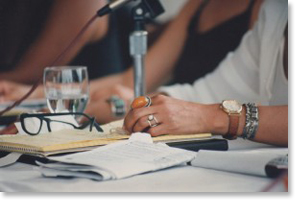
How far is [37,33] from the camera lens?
7.00ft

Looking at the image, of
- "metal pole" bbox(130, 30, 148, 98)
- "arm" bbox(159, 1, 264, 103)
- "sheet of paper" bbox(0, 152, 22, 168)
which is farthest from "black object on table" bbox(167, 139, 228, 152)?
"arm" bbox(159, 1, 264, 103)

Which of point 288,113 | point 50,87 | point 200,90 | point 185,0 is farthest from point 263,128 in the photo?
point 185,0

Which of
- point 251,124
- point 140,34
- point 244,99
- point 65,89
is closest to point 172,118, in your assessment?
point 251,124

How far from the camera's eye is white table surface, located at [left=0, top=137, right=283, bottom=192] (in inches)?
30.7

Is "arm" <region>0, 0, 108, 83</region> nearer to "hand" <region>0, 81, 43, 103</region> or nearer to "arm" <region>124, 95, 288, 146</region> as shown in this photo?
"hand" <region>0, 81, 43, 103</region>

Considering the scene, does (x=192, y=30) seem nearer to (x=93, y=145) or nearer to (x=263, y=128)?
(x=263, y=128)

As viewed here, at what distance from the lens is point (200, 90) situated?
196cm

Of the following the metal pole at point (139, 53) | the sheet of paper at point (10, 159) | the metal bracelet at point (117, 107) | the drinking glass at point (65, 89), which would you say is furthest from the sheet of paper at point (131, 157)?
the metal bracelet at point (117, 107)

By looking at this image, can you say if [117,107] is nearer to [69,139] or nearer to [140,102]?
[140,102]

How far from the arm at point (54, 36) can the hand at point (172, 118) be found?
1.16 metres

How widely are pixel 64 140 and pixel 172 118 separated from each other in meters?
0.22

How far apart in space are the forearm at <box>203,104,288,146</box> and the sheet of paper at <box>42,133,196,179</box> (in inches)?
6.6

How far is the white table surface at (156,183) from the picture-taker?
0.78 meters

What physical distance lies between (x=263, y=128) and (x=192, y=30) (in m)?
1.28
